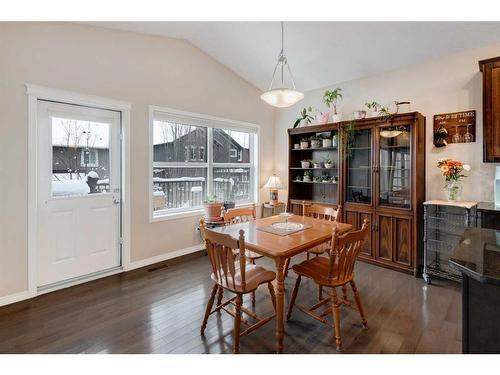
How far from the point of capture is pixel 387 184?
3.56 metres

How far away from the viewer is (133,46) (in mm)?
3309

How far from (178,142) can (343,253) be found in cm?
290

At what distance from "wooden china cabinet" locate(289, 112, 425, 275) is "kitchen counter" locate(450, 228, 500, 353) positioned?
225 cm

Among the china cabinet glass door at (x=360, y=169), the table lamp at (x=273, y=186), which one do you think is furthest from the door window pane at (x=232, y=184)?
the china cabinet glass door at (x=360, y=169)

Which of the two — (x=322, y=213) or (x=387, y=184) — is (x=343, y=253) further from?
(x=387, y=184)

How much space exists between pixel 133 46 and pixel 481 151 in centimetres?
435

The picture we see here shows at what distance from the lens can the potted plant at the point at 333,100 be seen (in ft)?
13.2

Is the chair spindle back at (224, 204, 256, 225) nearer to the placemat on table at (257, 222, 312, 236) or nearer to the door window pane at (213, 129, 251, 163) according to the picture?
the placemat on table at (257, 222, 312, 236)

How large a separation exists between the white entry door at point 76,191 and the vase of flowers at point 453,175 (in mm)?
3920

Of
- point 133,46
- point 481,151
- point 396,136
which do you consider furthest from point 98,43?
point 481,151

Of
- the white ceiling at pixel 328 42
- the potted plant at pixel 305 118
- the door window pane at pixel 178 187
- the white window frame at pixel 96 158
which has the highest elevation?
the white ceiling at pixel 328 42

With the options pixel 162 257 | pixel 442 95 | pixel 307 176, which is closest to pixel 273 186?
pixel 307 176

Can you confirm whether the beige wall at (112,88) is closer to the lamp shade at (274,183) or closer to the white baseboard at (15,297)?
the white baseboard at (15,297)

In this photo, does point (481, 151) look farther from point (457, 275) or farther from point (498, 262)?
point (498, 262)
